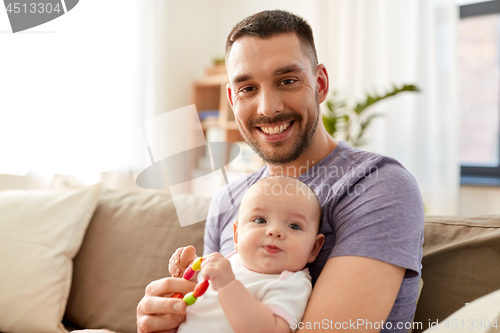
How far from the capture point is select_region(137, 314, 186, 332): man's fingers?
32.7 inches

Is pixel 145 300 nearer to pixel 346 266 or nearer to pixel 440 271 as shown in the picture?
pixel 346 266

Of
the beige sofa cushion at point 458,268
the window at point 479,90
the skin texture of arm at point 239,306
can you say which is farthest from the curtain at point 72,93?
the window at point 479,90

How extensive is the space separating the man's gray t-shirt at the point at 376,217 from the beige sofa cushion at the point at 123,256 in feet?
1.90

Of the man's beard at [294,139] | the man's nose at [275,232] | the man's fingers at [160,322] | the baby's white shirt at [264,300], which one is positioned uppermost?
the man's beard at [294,139]

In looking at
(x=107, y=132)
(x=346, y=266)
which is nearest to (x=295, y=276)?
(x=346, y=266)

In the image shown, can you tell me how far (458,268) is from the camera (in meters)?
1.02

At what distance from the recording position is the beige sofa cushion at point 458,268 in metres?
0.99

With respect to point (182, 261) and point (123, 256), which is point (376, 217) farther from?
point (123, 256)

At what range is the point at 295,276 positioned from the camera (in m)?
0.84

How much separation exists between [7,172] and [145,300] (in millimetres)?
2040

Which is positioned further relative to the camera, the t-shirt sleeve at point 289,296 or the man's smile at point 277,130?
the man's smile at point 277,130

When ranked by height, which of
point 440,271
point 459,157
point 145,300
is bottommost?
point 459,157

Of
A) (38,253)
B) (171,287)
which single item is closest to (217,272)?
(171,287)

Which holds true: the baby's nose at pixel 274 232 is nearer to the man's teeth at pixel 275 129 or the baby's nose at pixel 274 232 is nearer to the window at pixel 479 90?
the man's teeth at pixel 275 129
